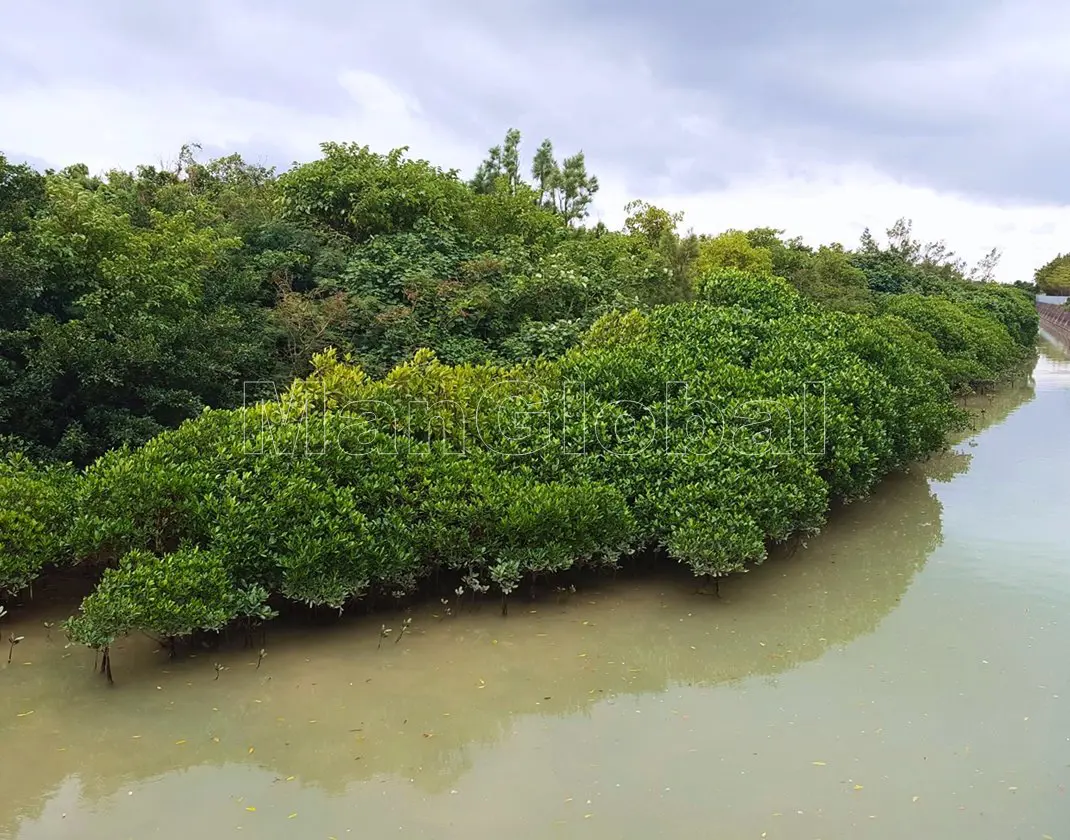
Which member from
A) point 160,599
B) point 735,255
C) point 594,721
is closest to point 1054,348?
point 735,255

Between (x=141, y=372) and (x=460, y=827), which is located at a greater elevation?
(x=141, y=372)

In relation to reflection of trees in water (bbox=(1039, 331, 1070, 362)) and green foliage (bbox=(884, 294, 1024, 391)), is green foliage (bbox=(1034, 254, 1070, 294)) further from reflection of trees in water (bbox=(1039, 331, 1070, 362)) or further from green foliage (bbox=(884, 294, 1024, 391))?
green foliage (bbox=(884, 294, 1024, 391))

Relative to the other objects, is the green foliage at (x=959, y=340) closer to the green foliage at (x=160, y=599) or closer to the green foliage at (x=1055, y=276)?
the green foliage at (x=160, y=599)

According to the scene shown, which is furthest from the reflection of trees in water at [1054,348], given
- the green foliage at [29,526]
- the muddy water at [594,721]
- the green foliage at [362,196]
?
the green foliage at [29,526]

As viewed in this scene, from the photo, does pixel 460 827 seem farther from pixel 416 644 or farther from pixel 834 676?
pixel 834 676

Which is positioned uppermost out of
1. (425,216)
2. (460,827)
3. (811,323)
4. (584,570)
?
(425,216)

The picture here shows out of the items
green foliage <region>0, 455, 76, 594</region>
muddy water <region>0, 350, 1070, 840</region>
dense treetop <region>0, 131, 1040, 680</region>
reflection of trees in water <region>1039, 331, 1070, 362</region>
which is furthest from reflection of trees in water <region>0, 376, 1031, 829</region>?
reflection of trees in water <region>1039, 331, 1070, 362</region>

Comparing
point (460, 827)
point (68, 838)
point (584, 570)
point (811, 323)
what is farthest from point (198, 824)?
point (811, 323)
